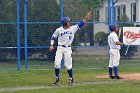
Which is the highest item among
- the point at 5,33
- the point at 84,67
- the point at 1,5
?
the point at 1,5

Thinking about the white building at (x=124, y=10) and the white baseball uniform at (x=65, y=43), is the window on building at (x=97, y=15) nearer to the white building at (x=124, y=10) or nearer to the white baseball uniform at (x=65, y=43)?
the white building at (x=124, y=10)

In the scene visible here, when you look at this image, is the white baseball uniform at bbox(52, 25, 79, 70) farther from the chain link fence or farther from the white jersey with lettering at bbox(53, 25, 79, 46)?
the chain link fence

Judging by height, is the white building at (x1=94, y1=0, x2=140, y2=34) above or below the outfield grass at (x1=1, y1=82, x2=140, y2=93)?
above

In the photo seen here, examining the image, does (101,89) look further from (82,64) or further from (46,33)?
(46,33)

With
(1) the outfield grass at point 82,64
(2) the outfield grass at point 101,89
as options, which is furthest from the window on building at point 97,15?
(2) the outfield grass at point 101,89

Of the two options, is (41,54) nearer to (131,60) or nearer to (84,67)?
(84,67)

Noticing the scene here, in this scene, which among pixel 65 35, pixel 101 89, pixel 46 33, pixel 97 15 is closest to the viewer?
pixel 101 89

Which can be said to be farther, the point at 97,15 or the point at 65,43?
the point at 97,15

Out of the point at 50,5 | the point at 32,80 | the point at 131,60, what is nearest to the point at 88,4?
the point at 50,5

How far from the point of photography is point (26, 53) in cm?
2112

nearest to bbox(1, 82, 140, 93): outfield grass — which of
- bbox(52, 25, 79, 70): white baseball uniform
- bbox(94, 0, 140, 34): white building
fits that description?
bbox(52, 25, 79, 70): white baseball uniform

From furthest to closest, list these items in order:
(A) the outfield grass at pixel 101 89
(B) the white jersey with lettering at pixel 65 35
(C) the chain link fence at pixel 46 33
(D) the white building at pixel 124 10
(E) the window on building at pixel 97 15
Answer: (D) the white building at pixel 124 10 < (E) the window on building at pixel 97 15 < (C) the chain link fence at pixel 46 33 < (B) the white jersey with lettering at pixel 65 35 < (A) the outfield grass at pixel 101 89

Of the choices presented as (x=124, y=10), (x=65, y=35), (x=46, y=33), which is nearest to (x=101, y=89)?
(x=65, y=35)

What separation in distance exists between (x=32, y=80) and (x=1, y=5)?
29.3 ft
